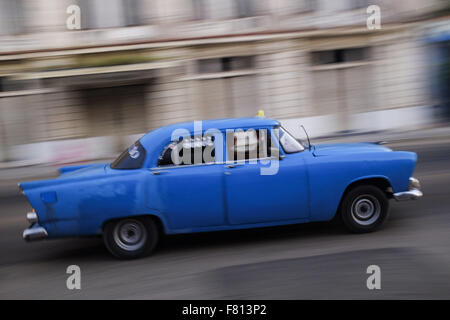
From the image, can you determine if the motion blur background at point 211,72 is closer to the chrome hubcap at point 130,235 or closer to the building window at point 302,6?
the building window at point 302,6

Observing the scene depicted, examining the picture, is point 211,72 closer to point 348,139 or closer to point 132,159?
point 348,139

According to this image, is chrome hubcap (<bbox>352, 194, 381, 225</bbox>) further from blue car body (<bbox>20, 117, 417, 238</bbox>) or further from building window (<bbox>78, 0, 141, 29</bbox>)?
building window (<bbox>78, 0, 141, 29</bbox>)

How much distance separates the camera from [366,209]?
21.2ft

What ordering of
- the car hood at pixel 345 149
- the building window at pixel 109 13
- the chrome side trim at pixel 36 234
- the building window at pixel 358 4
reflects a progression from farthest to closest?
the building window at pixel 358 4, the building window at pixel 109 13, the car hood at pixel 345 149, the chrome side trim at pixel 36 234

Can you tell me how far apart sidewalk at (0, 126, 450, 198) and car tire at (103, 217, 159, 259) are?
20.6 feet

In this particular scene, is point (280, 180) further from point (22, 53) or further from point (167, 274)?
point (22, 53)

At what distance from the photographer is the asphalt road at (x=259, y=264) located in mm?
4949

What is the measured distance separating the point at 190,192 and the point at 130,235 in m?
0.91

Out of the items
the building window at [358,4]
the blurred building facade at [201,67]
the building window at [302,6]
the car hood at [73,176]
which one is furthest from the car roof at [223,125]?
the building window at [358,4]

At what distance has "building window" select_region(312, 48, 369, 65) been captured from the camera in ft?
58.7

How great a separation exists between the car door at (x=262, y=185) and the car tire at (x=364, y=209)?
20.8 inches

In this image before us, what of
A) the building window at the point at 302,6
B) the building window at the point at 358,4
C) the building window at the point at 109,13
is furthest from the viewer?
the building window at the point at 358,4

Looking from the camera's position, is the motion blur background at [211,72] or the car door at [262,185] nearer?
the car door at [262,185]

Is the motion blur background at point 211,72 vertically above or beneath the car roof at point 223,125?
above
